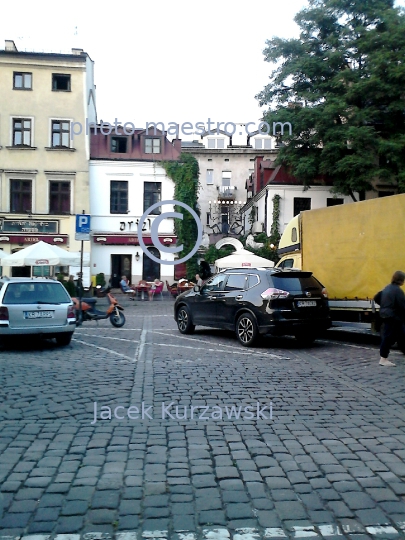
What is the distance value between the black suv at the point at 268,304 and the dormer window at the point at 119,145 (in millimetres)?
19169

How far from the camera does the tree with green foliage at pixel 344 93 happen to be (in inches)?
1114

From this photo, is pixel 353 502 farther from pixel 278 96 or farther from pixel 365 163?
pixel 278 96

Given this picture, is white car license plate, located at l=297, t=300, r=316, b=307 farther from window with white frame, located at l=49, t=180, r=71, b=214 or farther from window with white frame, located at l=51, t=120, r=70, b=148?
window with white frame, located at l=51, t=120, r=70, b=148

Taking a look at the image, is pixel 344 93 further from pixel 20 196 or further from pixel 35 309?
pixel 35 309

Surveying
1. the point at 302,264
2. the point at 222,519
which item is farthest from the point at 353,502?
the point at 302,264

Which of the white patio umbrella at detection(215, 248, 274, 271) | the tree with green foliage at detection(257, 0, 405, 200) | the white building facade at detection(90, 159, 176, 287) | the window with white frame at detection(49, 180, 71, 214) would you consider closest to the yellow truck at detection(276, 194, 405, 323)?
the white patio umbrella at detection(215, 248, 274, 271)

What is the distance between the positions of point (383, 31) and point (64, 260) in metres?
21.0

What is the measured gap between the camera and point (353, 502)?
4.09 meters

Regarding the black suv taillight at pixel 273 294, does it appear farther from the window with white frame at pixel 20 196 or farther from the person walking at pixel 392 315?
the window with white frame at pixel 20 196

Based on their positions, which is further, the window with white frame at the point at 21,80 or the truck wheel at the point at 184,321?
the window with white frame at the point at 21,80

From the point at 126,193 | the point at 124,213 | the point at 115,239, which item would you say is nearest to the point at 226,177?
the point at 126,193

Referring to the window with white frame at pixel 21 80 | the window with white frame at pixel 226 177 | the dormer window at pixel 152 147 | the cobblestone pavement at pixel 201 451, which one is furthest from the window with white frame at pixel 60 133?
the cobblestone pavement at pixel 201 451

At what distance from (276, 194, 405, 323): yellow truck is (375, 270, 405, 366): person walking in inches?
69.6

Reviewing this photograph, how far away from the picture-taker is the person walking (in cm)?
998
